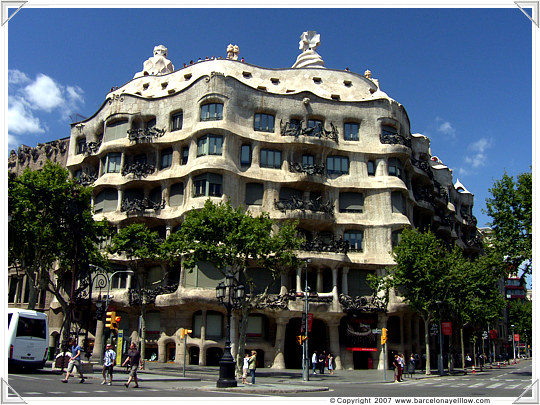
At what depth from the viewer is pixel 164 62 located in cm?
6197

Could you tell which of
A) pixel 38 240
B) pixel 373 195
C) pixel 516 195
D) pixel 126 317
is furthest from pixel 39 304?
pixel 516 195

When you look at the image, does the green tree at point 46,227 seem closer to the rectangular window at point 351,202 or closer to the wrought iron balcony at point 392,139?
the rectangular window at point 351,202

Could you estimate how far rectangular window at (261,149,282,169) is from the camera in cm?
4838

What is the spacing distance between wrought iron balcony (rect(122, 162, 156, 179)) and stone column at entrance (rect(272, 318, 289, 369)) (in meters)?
17.9

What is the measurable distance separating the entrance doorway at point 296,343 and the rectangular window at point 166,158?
718 inches

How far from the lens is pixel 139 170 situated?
48.5m

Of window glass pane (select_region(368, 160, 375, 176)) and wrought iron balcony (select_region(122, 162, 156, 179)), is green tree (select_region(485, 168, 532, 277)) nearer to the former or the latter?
window glass pane (select_region(368, 160, 375, 176))

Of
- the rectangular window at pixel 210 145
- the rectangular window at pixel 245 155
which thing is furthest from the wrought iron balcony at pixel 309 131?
the rectangular window at pixel 210 145

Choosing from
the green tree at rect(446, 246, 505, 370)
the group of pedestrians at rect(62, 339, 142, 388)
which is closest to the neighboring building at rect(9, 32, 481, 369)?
the green tree at rect(446, 246, 505, 370)

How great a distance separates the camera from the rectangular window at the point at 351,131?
51.2 m

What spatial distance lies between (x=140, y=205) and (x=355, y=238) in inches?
772
